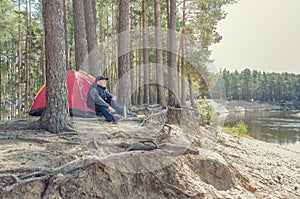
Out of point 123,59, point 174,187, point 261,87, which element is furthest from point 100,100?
point 261,87

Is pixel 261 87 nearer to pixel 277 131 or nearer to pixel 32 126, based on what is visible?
pixel 277 131

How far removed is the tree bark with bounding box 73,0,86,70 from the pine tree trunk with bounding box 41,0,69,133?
450cm

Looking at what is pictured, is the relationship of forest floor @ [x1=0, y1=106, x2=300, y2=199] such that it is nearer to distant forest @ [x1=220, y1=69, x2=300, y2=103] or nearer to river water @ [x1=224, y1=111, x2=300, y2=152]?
river water @ [x1=224, y1=111, x2=300, y2=152]

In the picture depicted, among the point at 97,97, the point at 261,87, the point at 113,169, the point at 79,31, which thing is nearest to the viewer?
the point at 113,169

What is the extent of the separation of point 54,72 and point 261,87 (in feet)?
304

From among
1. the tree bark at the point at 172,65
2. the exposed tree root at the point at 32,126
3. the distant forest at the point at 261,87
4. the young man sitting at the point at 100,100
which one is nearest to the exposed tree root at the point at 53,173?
the exposed tree root at the point at 32,126

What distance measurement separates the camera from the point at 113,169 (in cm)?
372

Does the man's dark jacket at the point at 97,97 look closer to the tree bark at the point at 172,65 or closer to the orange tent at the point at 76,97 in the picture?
the orange tent at the point at 76,97

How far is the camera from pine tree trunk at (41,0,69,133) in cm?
508

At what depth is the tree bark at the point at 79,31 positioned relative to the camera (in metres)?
9.57

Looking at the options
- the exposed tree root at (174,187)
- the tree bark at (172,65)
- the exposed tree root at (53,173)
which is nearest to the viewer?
the exposed tree root at (53,173)

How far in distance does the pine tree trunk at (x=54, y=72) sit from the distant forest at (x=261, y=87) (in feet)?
274

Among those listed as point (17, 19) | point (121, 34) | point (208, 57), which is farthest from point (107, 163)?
point (208, 57)

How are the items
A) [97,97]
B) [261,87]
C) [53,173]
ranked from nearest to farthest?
[53,173] → [97,97] → [261,87]
